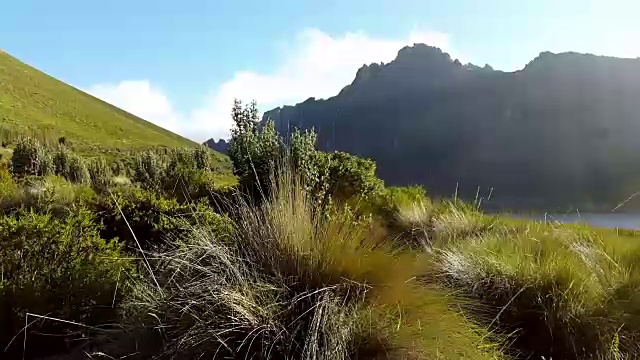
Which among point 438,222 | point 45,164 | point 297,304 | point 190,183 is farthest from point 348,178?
point 45,164

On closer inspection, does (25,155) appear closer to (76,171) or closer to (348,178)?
(76,171)

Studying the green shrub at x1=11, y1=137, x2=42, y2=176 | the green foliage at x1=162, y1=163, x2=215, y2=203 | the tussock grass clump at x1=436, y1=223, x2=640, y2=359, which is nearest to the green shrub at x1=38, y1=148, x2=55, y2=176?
the green shrub at x1=11, y1=137, x2=42, y2=176

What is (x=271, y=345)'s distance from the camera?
3.11m

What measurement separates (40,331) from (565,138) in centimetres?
5005

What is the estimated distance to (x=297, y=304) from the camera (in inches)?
132

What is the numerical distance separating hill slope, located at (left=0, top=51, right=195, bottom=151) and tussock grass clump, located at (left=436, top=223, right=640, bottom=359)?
64461 millimetres

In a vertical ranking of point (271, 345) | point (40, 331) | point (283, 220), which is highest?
point (283, 220)

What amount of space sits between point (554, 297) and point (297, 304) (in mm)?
1874

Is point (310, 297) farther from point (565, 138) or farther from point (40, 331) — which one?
point (565, 138)

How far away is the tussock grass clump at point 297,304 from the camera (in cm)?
311

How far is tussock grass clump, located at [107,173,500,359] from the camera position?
3.11 m

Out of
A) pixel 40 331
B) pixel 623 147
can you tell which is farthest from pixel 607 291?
pixel 623 147

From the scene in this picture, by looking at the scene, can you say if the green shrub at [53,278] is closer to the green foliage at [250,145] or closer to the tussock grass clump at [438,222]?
the tussock grass clump at [438,222]

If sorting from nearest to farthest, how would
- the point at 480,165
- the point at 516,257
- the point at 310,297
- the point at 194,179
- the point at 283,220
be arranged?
the point at 310,297 → the point at 283,220 → the point at 516,257 → the point at 194,179 → the point at 480,165
